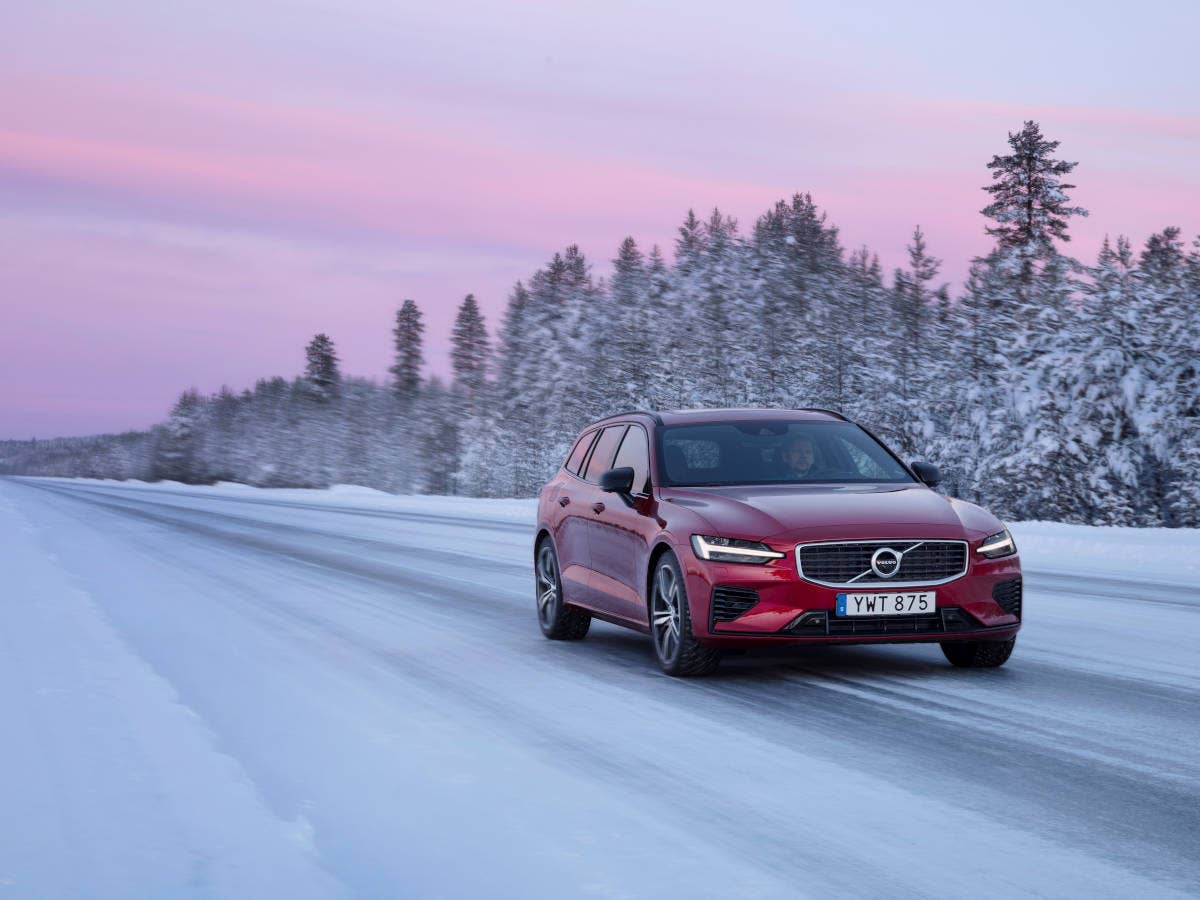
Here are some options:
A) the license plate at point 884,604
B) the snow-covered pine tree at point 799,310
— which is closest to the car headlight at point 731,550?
the license plate at point 884,604

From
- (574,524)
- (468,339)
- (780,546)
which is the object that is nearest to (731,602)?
(780,546)

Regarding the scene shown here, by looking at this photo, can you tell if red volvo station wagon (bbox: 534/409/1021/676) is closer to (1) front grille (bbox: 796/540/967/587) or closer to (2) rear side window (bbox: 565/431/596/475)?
(1) front grille (bbox: 796/540/967/587)

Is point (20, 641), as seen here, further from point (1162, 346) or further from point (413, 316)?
point (413, 316)

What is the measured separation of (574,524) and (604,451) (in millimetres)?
614

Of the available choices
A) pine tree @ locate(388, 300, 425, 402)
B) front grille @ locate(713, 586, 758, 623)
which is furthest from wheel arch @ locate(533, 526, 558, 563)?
pine tree @ locate(388, 300, 425, 402)

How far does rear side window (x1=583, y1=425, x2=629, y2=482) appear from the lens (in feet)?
36.7

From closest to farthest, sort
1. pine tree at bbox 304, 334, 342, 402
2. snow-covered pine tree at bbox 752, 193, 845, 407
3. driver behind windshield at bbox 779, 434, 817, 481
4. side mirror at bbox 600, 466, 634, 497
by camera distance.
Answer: side mirror at bbox 600, 466, 634, 497 < driver behind windshield at bbox 779, 434, 817, 481 < snow-covered pine tree at bbox 752, 193, 845, 407 < pine tree at bbox 304, 334, 342, 402

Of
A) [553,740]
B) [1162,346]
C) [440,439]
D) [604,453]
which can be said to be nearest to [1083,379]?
[1162,346]

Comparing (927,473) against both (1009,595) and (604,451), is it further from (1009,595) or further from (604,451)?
(604,451)

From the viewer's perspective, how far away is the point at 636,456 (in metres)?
10.6

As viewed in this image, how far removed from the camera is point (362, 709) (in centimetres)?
783

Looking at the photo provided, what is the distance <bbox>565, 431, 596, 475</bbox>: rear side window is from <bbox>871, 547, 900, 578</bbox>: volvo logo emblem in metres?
3.61

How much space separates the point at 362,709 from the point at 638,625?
2471 millimetres

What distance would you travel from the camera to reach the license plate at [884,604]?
8.53 meters
